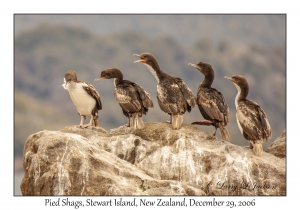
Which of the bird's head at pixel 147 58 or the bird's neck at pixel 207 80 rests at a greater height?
the bird's head at pixel 147 58

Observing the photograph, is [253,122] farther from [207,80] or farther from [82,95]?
[82,95]

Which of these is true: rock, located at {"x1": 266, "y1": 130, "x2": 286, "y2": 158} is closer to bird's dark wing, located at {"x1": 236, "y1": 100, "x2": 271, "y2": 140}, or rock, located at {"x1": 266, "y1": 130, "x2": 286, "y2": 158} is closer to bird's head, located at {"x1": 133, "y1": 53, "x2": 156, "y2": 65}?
bird's dark wing, located at {"x1": 236, "y1": 100, "x2": 271, "y2": 140}

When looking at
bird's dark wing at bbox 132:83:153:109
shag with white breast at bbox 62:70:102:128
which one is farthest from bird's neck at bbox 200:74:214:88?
shag with white breast at bbox 62:70:102:128

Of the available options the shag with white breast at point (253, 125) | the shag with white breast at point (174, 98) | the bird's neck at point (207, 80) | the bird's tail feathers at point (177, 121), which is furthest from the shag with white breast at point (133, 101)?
the shag with white breast at point (253, 125)

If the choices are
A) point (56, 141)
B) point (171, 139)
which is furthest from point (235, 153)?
point (56, 141)

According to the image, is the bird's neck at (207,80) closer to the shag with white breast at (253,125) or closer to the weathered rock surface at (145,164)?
the shag with white breast at (253,125)
